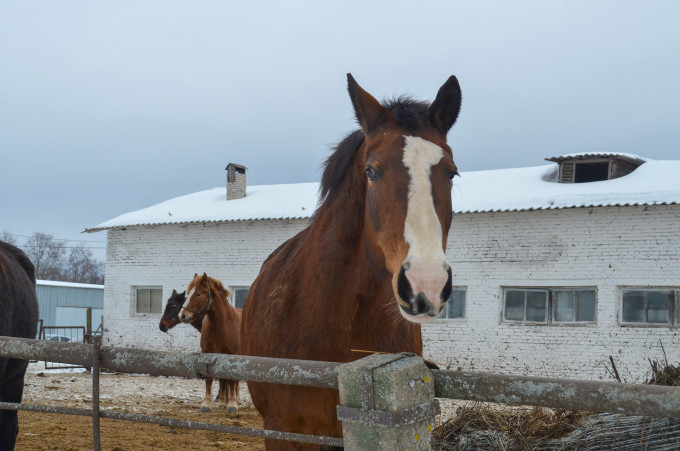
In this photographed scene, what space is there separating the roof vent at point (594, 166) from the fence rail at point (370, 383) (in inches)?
577

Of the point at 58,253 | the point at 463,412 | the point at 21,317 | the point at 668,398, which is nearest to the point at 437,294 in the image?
the point at 668,398

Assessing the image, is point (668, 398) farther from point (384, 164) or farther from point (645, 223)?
point (645, 223)

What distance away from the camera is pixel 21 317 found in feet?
18.3

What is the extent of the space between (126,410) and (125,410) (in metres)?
0.04

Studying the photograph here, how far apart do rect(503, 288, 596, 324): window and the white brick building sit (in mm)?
22

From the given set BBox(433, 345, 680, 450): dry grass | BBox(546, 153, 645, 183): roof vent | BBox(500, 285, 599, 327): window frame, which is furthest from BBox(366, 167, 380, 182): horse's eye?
BBox(546, 153, 645, 183): roof vent

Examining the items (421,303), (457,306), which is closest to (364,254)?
(421,303)

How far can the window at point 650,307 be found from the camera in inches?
485

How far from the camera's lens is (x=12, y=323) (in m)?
5.38

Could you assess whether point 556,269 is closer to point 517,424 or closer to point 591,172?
point 591,172

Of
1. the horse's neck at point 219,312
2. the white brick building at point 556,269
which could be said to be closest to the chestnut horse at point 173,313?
Answer: the horse's neck at point 219,312

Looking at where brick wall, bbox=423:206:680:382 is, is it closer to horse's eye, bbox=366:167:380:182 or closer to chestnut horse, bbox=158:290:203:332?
chestnut horse, bbox=158:290:203:332

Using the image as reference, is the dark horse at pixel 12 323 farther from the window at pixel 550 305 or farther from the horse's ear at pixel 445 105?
the window at pixel 550 305

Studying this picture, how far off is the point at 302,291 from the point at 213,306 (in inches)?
339
